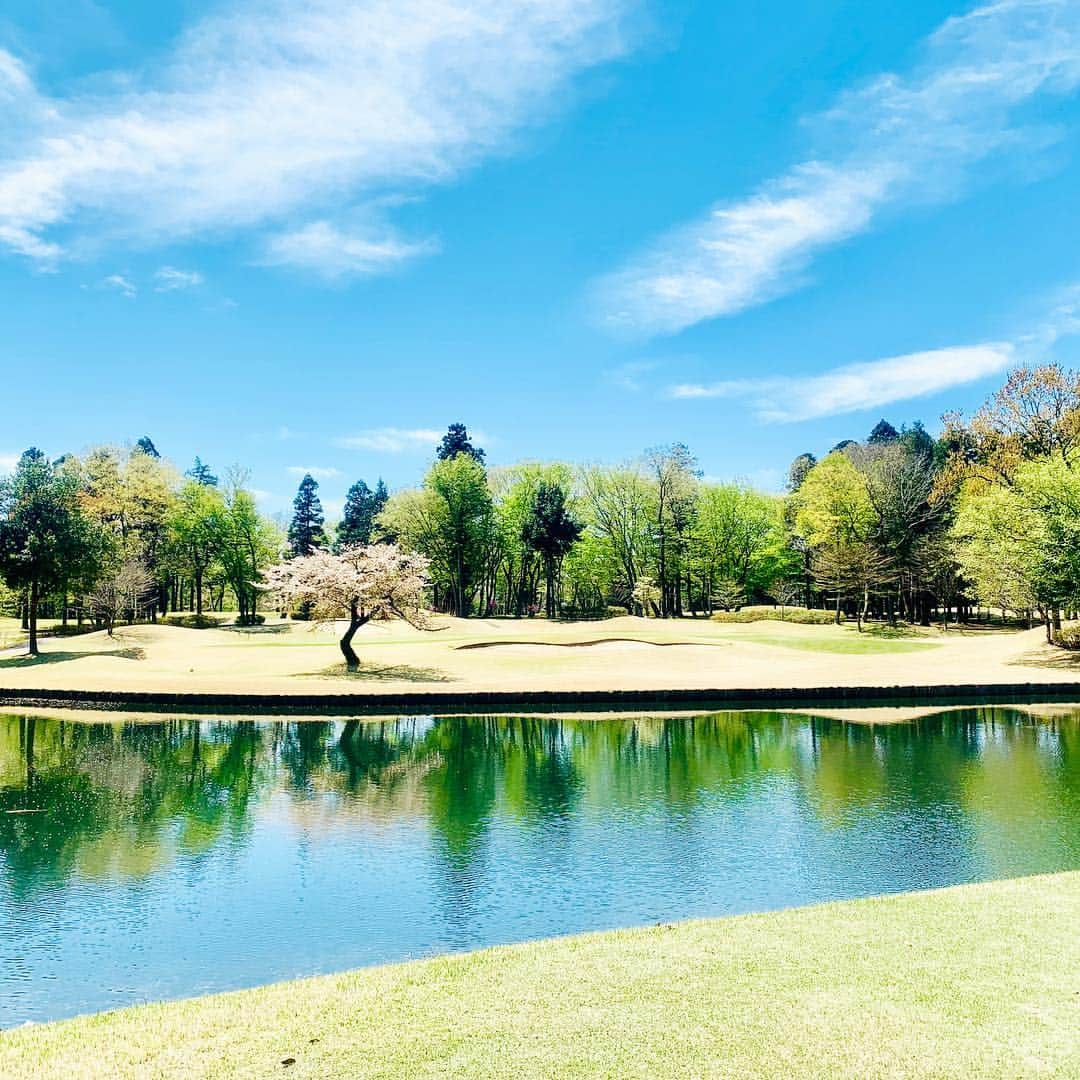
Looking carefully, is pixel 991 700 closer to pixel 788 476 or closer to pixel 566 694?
pixel 566 694

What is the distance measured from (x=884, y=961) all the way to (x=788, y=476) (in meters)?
85.6

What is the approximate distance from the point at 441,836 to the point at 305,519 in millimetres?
79830

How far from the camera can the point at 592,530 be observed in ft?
237

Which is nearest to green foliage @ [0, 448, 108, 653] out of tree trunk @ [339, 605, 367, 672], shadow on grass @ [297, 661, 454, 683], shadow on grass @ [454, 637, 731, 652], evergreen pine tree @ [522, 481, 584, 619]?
tree trunk @ [339, 605, 367, 672]

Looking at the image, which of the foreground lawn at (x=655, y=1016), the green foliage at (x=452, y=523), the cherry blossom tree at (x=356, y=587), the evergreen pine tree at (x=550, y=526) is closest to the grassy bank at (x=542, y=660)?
the cherry blossom tree at (x=356, y=587)

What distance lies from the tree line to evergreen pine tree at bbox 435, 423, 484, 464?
0.11 m

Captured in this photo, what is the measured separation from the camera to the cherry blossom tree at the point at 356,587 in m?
34.6

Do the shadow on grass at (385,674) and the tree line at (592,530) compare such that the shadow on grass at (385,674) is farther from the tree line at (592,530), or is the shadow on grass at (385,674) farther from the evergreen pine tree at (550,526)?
the evergreen pine tree at (550,526)

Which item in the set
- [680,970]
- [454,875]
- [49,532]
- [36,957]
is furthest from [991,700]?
[49,532]

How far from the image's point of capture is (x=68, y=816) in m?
14.8

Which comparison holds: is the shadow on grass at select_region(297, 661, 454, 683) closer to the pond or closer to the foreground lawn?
the pond

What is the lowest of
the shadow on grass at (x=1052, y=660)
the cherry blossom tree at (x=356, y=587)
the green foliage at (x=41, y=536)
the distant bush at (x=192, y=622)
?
the shadow on grass at (x=1052, y=660)

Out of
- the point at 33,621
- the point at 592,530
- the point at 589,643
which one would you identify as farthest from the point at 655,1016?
the point at 592,530

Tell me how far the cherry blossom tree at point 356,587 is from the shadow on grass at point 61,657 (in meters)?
11.2
